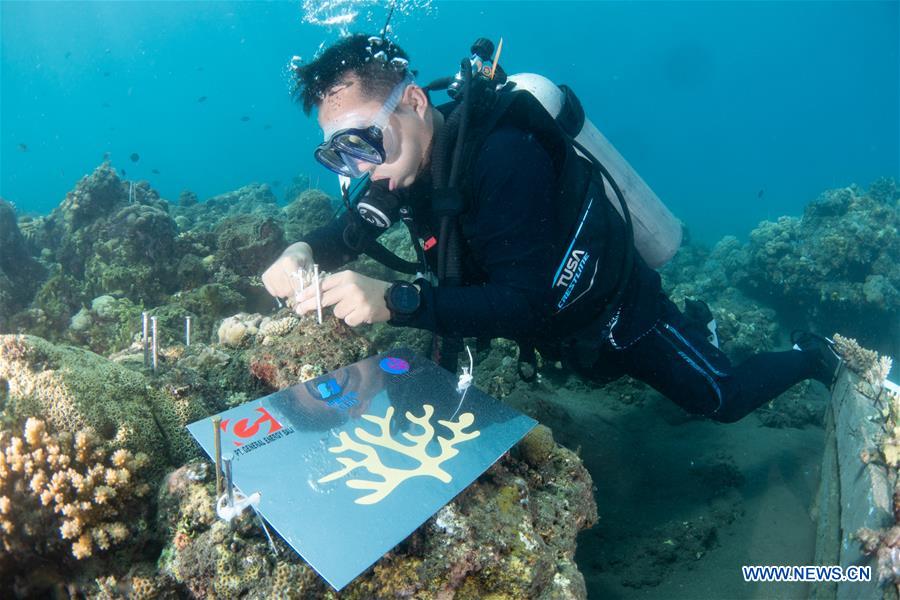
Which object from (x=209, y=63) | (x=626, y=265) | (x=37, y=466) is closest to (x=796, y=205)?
(x=626, y=265)

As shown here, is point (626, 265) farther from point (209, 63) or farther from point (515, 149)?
point (209, 63)

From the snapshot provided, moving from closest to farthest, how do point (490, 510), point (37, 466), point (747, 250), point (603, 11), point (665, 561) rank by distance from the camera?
point (37, 466) < point (490, 510) < point (665, 561) < point (747, 250) < point (603, 11)

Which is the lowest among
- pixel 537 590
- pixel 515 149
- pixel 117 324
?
pixel 117 324

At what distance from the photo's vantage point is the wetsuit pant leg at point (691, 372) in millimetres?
4102

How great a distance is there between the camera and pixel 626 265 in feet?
Answer: 11.7

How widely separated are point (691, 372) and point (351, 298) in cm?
325

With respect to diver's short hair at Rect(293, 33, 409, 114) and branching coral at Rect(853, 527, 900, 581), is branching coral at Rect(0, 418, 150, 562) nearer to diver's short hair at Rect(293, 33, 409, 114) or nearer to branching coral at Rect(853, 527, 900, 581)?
diver's short hair at Rect(293, 33, 409, 114)

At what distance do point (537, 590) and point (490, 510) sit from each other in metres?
0.40

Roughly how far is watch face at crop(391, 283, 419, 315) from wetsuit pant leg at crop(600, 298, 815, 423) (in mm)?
2188

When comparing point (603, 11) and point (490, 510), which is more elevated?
point (603, 11)

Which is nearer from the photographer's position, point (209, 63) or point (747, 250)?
point (747, 250)

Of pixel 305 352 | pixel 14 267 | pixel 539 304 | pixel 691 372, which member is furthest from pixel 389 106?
pixel 14 267

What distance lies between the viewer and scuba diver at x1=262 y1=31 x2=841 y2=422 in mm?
2902

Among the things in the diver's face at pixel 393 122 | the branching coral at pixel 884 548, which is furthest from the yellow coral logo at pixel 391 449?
the branching coral at pixel 884 548
